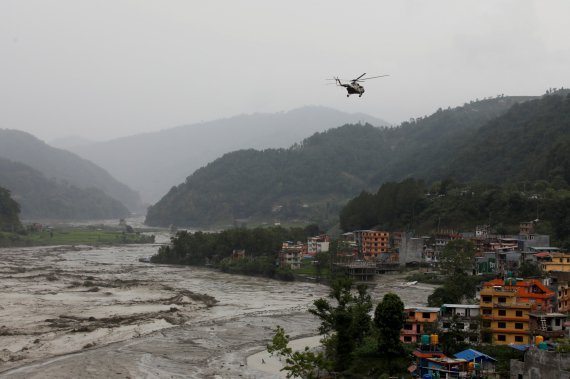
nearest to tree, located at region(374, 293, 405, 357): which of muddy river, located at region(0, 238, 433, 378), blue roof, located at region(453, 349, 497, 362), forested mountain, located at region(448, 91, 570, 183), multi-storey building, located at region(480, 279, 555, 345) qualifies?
blue roof, located at region(453, 349, 497, 362)

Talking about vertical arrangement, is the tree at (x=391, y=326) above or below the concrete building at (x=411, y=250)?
below

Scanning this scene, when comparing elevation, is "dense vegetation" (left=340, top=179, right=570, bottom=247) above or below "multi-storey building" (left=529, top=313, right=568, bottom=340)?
above

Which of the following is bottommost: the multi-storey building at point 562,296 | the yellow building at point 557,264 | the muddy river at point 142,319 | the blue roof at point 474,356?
the muddy river at point 142,319

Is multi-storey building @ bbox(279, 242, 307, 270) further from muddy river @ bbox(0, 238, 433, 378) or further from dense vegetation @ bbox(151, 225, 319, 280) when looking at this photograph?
muddy river @ bbox(0, 238, 433, 378)

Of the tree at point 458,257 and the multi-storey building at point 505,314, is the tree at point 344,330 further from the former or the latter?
the tree at point 458,257

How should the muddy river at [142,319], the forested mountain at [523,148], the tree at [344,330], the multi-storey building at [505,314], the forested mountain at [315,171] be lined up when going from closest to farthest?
1. the multi-storey building at [505,314]
2. the tree at [344,330]
3. the muddy river at [142,319]
4. the forested mountain at [523,148]
5. the forested mountain at [315,171]

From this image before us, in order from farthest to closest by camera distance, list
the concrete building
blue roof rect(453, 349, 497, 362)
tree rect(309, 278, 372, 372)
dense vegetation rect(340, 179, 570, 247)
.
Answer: the concrete building, dense vegetation rect(340, 179, 570, 247), tree rect(309, 278, 372, 372), blue roof rect(453, 349, 497, 362)

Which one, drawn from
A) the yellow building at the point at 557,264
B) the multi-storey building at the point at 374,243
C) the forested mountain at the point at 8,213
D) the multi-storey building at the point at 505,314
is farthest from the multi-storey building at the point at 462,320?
the forested mountain at the point at 8,213
